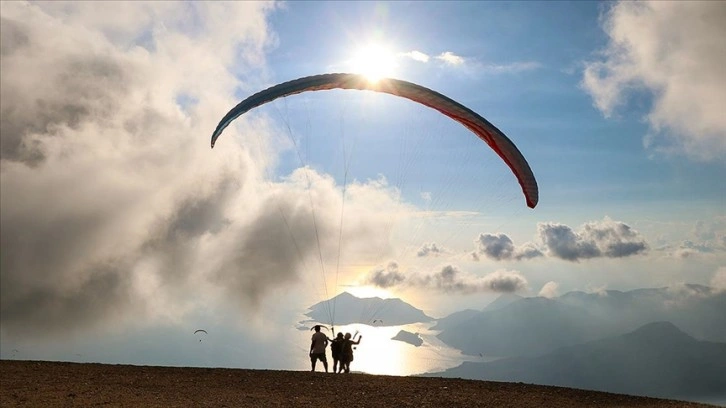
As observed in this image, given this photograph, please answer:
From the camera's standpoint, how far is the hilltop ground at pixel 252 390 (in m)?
17.8

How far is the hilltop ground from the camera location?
58.3 ft

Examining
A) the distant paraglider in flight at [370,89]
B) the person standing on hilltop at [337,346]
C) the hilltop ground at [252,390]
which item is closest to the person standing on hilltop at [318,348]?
the person standing on hilltop at [337,346]

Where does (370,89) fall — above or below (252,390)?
above

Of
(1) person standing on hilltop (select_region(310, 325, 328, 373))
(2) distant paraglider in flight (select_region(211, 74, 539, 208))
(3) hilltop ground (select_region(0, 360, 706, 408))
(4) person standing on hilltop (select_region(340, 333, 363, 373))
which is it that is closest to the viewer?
(3) hilltop ground (select_region(0, 360, 706, 408))

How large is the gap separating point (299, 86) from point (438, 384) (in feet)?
38.9

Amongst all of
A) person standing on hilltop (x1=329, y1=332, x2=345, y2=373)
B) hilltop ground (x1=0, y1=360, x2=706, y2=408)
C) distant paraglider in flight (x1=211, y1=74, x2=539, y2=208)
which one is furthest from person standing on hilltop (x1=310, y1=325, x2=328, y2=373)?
distant paraglider in flight (x1=211, y1=74, x2=539, y2=208)

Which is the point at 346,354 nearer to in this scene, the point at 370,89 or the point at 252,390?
the point at 252,390

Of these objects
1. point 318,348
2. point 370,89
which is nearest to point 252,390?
point 318,348

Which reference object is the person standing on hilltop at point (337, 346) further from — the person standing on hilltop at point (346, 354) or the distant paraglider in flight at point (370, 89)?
the distant paraglider in flight at point (370, 89)

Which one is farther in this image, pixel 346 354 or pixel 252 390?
pixel 346 354

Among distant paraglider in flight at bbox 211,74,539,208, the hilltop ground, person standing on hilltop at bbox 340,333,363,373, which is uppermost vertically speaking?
distant paraglider in flight at bbox 211,74,539,208

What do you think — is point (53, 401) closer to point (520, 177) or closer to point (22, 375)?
point (22, 375)

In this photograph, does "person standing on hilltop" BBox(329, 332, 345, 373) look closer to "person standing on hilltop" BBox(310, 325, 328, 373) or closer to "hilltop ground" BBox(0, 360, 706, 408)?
"person standing on hilltop" BBox(310, 325, 328, 373)

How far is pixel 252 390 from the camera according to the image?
1923cm
